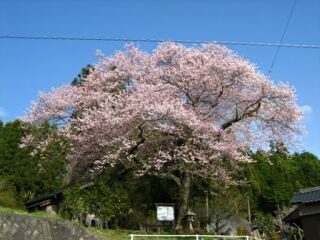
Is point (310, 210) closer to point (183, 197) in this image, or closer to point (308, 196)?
point (308, 196)

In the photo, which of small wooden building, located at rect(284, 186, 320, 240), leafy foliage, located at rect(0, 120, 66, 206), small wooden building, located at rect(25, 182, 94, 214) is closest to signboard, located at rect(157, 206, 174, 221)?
small wooden building, located at rect(25, 182, 94, 214)

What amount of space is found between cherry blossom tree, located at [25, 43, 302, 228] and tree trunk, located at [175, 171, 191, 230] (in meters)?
0.05

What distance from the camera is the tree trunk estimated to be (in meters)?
20.0

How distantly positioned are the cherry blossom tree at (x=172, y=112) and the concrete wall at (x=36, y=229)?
6868 millimetres

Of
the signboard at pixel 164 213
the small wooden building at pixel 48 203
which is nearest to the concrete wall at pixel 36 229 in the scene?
the signboard at pixel 164 213

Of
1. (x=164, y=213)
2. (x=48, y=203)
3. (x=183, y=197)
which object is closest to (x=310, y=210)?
(x=164, y=213)

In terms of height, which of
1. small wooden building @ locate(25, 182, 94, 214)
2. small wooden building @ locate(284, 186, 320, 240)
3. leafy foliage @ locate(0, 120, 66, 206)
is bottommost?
small wooden building @ locate(284, 186, 320, 240)

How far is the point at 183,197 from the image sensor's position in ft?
66.9

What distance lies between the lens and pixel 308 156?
63.8 m

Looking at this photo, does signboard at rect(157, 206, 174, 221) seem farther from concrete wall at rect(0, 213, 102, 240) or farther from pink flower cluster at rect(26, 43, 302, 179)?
concrete wall at rect(0, 213, 102, 240)

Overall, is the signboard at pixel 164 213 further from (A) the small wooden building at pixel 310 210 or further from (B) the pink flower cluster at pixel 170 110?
(A) the small wooden building at pixel 310 210

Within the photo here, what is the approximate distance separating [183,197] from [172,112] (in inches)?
166

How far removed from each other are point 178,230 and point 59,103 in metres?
8.77

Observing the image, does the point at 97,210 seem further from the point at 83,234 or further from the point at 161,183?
the point at 161,183
